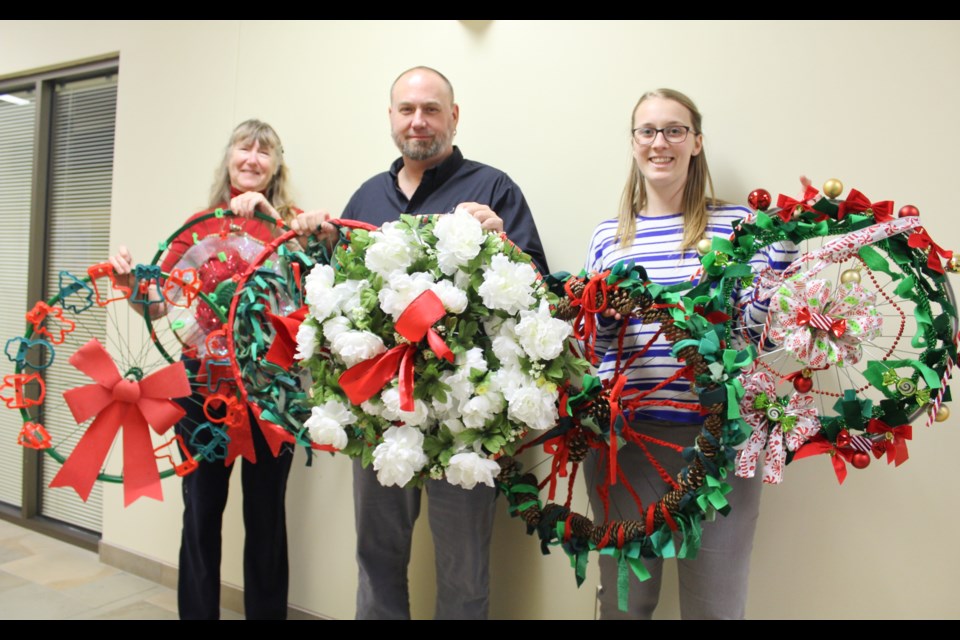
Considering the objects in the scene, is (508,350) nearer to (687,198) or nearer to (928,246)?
(687,198)

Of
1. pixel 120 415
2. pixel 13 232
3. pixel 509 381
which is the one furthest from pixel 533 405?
pixel 13 232

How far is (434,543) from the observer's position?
6.02ft

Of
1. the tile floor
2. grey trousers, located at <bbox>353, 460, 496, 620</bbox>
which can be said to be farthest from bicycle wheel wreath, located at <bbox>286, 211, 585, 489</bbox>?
the tile floor

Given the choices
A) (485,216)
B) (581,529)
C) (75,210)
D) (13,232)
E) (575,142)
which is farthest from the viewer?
(13,232)

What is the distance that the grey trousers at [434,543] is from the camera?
5.67 feet

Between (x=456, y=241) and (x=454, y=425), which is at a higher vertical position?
(x=456, y=241)

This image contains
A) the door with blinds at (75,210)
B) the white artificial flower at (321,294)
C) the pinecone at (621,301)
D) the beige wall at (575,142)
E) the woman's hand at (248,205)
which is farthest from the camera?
the door with blinds at (75,210)

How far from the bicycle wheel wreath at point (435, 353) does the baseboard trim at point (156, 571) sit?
1.45 metres

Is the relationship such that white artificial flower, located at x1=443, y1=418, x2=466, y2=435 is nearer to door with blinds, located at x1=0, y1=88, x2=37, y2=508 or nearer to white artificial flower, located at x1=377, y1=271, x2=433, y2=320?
white artificial flower, located at x1=377, y1=271, x2=433, y2=320

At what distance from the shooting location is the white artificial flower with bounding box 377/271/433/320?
123 centimetres

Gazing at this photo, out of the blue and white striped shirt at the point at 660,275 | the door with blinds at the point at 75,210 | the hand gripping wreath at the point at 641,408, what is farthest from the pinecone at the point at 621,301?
the door with blinds at the point at 75,210

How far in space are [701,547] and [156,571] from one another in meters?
2.28

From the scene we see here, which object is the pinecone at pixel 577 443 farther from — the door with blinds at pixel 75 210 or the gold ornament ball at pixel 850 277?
the door with blinds at pixel 75 210

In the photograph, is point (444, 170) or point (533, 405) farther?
point (444, 170)
